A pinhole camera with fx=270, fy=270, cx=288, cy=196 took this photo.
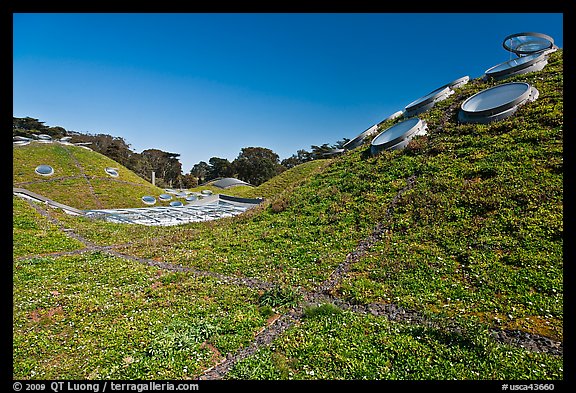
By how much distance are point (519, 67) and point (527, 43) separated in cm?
601


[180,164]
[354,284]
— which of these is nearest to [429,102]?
[354,284]

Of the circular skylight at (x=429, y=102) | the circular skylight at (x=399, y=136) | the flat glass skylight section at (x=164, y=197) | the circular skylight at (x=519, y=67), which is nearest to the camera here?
the circular skylight at (x=399, y=136)

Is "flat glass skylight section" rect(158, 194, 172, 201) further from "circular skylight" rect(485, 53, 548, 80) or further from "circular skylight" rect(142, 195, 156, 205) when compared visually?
"circular skylight" rect(485, 53, 548, 80)

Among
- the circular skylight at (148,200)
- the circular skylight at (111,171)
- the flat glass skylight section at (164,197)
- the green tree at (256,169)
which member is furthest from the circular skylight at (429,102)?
the green tree at (256,169)

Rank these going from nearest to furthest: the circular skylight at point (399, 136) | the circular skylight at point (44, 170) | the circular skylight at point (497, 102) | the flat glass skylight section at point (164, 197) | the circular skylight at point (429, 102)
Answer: the circular skylight at point (497, 102), the circular skylight at point (399, 136), the circular skylight at point (429, 102), the circular skylight at point (44, 170), the flat glass skylight section at point (164, 197)

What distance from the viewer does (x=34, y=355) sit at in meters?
6.26

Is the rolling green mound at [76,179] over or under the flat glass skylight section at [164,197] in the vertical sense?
over

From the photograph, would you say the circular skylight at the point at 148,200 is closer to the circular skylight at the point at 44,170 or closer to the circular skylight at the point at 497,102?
the circular skylight at the point at 44,170

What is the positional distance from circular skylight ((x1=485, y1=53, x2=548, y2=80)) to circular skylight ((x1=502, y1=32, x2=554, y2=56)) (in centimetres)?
274

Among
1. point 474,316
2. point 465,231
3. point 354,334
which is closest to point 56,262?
point 354,334

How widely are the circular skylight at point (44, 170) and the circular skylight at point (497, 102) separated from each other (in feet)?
193

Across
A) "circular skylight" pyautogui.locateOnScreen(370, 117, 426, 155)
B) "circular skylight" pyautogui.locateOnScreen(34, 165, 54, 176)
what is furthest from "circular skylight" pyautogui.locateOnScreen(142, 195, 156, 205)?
"circular skylight" pyautogui.locateOnScreen(370, 117, 426, 155)

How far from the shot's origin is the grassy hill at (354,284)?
576 cm

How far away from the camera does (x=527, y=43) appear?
23.9m
